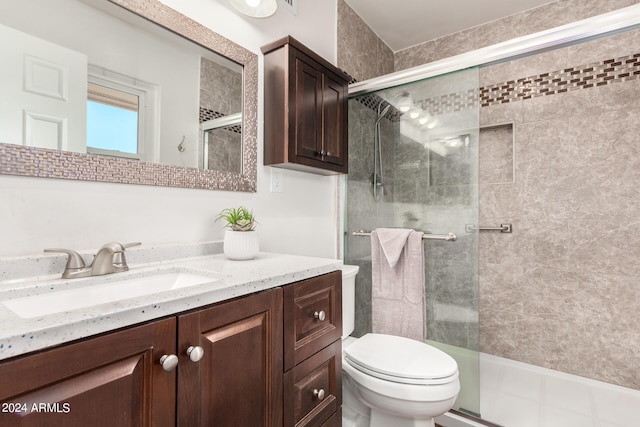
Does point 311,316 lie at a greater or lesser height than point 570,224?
lesser

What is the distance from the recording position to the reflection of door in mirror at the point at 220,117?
1.31m

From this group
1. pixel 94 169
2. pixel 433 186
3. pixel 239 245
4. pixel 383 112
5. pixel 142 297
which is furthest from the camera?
pixel 383 112

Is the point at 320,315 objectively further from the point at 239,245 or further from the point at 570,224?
the point at 570,224

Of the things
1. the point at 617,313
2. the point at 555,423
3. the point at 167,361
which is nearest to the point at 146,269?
the point at 167,361

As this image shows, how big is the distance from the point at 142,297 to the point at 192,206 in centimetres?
66

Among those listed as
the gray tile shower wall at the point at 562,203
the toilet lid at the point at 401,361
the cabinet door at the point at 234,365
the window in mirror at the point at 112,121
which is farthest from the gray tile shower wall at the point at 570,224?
the window in mirror at the point at 112,121

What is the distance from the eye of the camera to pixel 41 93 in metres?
0.88

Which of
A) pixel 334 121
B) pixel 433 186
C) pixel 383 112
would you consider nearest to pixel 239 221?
Result: pixel 334 121

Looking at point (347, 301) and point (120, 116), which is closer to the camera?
point (120, 116)

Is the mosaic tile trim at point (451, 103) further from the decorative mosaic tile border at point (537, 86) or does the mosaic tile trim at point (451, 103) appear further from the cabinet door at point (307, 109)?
the cabinet door at point (307, 109)

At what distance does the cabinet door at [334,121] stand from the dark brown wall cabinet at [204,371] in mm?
862

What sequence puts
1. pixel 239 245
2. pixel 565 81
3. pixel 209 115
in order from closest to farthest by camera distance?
pixel 239 245, pixel 209 115, pixel 565 81

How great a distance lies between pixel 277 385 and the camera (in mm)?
868

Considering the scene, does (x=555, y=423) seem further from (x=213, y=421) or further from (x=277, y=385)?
(x=213, y=421)
